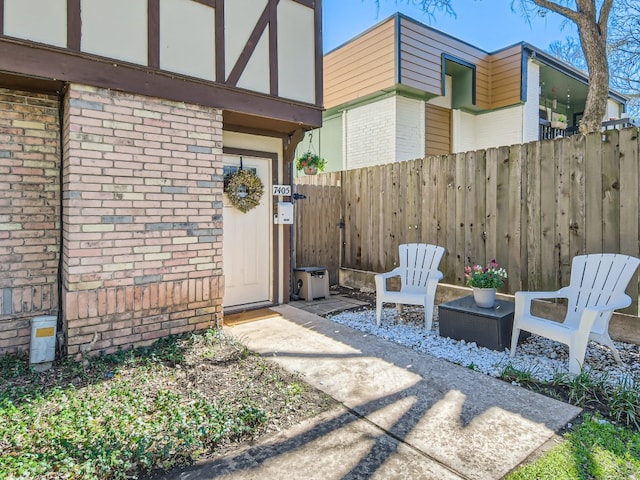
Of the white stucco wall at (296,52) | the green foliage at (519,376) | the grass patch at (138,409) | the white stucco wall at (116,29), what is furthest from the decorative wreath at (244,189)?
the green foliage at (519,376)

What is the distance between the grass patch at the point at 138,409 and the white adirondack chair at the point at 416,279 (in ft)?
5.73

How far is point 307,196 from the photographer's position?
6.54m

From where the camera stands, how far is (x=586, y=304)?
3.52 metres

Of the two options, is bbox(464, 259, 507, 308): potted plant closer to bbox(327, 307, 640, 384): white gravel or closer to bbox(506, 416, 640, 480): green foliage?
bbox(327, 307, 640, 384): white gravel

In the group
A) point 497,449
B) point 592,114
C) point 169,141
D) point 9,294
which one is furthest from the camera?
point 592,114

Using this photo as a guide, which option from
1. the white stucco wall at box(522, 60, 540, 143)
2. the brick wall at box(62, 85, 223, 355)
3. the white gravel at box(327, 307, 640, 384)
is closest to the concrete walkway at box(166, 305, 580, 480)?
the white gravel at box(327, 307, 640, 384)

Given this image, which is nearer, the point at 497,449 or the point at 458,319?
the point at 497,449

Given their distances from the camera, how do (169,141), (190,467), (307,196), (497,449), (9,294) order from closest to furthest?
(190,467) < (497,449) < (9,294) < (169,141) < (307,196)

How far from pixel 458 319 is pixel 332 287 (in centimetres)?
311

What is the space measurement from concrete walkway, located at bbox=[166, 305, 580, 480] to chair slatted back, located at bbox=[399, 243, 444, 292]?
4.61ft

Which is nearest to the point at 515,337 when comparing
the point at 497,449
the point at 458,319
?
the point at 458,319

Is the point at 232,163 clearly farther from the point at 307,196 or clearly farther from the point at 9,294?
the point at 9,294

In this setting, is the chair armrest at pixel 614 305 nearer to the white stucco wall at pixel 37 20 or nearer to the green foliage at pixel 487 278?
the green foliage at pixel 487 278

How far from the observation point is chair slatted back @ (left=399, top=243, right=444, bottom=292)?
185 inches
